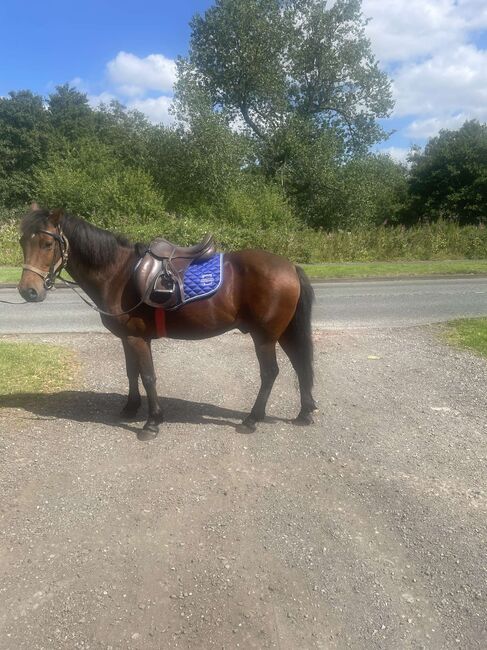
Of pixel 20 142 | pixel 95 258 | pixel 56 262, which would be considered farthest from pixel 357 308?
pixel 20 142

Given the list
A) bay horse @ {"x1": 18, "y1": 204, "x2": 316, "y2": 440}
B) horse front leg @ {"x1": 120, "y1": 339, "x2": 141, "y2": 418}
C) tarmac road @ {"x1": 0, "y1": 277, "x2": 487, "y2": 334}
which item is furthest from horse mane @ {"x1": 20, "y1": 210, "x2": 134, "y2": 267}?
tarmac road @ {"x1": 0, "y1": 277, "x2": 487, "y2": 334}

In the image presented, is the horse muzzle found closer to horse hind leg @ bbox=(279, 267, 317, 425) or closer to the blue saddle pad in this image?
the blue saddle pad

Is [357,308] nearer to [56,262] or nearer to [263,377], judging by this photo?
[263,377]

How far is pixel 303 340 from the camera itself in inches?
195

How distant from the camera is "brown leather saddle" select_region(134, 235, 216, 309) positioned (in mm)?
4555

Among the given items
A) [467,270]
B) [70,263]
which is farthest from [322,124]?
[70,263]

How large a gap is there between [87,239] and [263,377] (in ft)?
7.15

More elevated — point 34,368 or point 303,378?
point 303,378

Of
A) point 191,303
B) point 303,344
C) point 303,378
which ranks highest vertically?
point 191,303

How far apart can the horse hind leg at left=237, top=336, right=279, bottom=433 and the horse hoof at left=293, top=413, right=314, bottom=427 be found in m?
0.36

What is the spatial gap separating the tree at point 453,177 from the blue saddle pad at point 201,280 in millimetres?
36252

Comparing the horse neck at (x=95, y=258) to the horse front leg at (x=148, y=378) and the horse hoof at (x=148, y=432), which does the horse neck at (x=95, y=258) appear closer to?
the horse front leg at (x=148, y=378)

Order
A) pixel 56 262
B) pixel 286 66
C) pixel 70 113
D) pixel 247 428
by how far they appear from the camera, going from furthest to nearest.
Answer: pixel 70 113
pixel 286 66
pixel 247 428
pixel 56 262

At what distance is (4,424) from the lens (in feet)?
15.7
